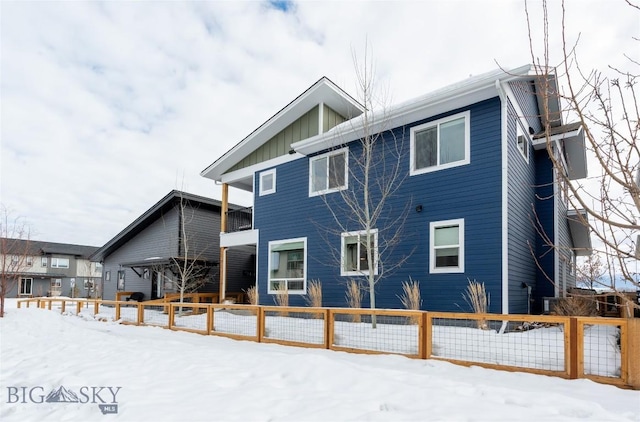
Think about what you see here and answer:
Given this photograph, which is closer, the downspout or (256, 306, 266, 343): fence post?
(256, 306, 266, 343): fence post

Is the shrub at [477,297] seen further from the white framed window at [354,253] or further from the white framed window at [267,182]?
the white framed window at [267,182]

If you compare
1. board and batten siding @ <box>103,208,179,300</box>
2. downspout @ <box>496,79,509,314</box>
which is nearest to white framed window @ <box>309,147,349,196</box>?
downspout @ <box>496,79,509,314</box>

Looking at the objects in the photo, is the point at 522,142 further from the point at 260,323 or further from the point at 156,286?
the point at 156,286

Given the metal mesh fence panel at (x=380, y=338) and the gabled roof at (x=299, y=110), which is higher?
the gabled roof at (x=299, y=110)

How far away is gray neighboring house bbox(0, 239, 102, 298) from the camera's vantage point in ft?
114

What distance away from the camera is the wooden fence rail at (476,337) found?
4684 mm

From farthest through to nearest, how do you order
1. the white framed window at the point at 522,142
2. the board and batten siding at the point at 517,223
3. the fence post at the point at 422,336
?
the white framed window at the point at 522,142 → the board and batten siding at the point at 517,223 → the fence post at the point at 422,336

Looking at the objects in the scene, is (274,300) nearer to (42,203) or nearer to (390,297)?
(390,297)

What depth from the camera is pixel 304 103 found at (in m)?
12.4

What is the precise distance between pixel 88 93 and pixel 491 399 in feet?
53.9

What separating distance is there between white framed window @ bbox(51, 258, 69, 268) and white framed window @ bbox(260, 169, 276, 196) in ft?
105

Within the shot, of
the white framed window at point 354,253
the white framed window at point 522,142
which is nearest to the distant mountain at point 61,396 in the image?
the white framed window at point 354,253

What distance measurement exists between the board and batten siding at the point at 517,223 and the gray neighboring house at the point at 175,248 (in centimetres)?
1197

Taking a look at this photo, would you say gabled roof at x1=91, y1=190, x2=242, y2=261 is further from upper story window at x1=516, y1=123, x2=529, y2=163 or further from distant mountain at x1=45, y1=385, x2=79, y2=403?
distant mountain at x1=45, y1=385, x2=79, y2=403
